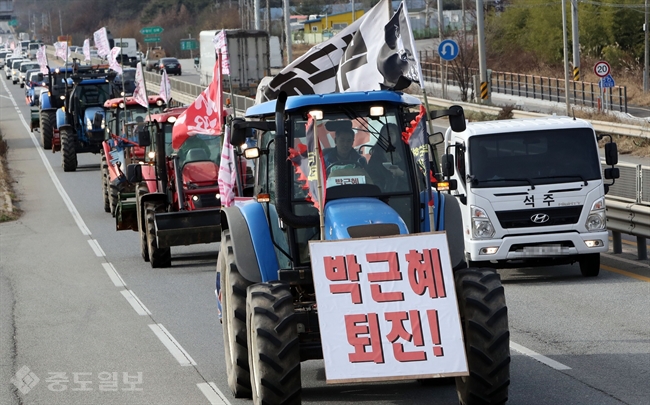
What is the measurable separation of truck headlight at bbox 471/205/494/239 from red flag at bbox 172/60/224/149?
427 cm

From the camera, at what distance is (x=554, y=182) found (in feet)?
50.5

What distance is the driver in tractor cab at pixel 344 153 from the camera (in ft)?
30.3

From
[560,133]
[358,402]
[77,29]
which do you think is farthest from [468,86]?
[77,29]

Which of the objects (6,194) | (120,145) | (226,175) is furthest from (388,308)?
(6,194)

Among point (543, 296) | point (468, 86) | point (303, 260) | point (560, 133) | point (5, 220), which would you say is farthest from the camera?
point (468, 86)

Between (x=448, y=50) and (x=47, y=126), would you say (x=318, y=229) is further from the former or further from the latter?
(x=47, y=126)

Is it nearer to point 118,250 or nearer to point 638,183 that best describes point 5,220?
point 118,250

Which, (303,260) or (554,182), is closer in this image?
(303,260)

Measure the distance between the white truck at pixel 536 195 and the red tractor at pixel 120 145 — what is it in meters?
9.96

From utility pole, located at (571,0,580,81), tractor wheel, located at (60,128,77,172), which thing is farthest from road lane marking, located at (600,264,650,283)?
utility pole, located at (571,0,580,81)

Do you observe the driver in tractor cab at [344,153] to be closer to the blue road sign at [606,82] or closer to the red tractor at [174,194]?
the red tractor at [174,194]

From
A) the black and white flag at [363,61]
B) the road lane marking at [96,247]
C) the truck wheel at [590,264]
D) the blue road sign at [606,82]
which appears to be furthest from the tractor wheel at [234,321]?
the blue road sign at [606,82]

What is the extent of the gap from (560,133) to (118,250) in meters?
9.09

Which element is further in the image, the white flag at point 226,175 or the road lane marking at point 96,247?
the road lane marking at point 96,247
